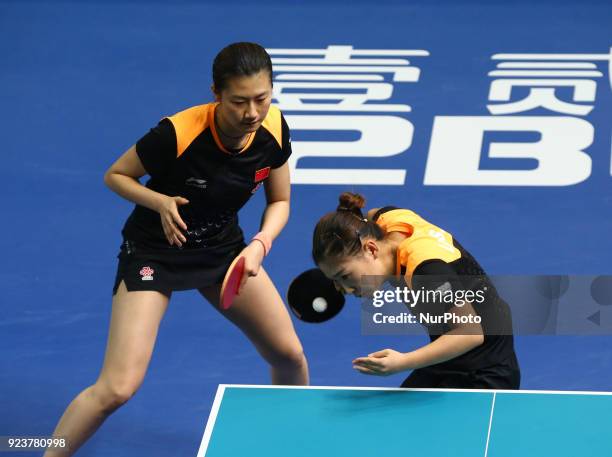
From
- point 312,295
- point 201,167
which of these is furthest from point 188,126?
point 312,295

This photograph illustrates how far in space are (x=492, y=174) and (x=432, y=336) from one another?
320cm

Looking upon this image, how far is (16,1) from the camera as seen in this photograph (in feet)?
31.9

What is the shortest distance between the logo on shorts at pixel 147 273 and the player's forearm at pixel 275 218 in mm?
444

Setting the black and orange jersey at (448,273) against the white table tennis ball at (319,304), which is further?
the white table tennis ball at (319,304)

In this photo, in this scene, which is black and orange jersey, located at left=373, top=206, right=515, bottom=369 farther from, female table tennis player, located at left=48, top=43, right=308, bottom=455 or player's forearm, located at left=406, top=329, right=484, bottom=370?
female table tennis player, located at left=48, top=43, right=308, bottom=455

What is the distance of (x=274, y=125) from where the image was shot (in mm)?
4852

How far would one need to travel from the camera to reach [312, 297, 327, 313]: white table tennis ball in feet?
16.1

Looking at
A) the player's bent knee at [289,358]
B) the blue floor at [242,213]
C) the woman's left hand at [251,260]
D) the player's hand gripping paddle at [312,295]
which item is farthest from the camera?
the blue floor at [242,213]

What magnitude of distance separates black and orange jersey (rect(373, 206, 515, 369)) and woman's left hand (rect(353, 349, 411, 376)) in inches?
8.5

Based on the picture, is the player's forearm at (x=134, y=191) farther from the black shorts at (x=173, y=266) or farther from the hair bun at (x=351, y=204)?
the hair bun at (x=351, y=204)

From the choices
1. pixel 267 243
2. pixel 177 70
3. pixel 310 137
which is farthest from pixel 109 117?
pixel 267 243

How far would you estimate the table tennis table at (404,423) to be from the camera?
3926 mm

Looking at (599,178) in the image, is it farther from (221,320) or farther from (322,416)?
(322,416)

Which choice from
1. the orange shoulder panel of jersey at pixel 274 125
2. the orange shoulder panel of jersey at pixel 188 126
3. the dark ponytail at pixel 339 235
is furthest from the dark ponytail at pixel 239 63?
the dark ponytail at pixel 339 235
